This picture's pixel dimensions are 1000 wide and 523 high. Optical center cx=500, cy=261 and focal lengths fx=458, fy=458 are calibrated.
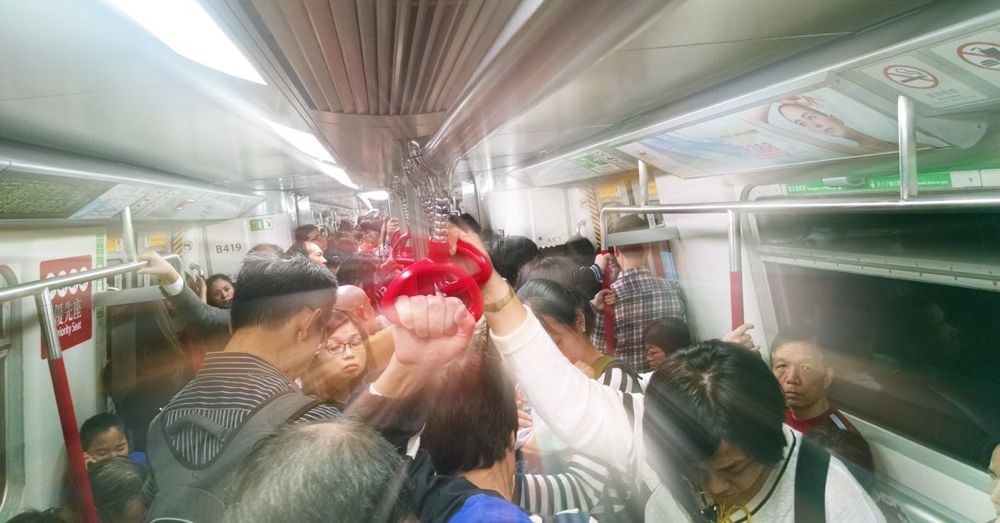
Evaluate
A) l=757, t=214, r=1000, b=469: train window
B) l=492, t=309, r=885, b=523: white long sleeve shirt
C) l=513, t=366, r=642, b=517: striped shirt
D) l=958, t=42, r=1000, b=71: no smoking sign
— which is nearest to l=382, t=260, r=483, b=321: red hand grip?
l=492, t=309, r=885, b=523: white long sleeve shirt

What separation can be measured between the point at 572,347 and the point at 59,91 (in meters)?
1.14

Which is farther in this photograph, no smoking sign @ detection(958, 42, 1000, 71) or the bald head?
the bald head

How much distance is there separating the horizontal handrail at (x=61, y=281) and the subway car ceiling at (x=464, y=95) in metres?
0.16

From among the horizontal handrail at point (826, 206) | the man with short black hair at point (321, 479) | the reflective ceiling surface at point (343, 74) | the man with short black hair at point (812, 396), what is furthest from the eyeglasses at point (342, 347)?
the man with short black hair at point (812, 396)

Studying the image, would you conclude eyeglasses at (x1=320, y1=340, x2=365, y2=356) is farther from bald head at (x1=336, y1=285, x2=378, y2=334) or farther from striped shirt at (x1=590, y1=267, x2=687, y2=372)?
striped shirt at (x1=590, y1=267, x2=687, y2=372)

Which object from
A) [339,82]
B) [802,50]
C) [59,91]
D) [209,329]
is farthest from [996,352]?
[59,91]

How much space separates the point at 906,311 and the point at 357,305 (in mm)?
1515

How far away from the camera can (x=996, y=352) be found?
1.16m

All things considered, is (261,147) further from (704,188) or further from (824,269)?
(824,269)

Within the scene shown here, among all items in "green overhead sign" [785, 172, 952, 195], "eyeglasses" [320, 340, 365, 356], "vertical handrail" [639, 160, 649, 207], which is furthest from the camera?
"vertical handrail" [639, 160, 649, 207]

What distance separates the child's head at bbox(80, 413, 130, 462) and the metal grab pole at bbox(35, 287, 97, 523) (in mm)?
22

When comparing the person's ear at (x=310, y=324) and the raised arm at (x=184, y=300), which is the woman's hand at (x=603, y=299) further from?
the raised arm at (x=184, y=300)

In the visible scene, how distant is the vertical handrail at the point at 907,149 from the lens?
865mm

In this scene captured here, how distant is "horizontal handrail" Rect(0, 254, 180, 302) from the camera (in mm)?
807
